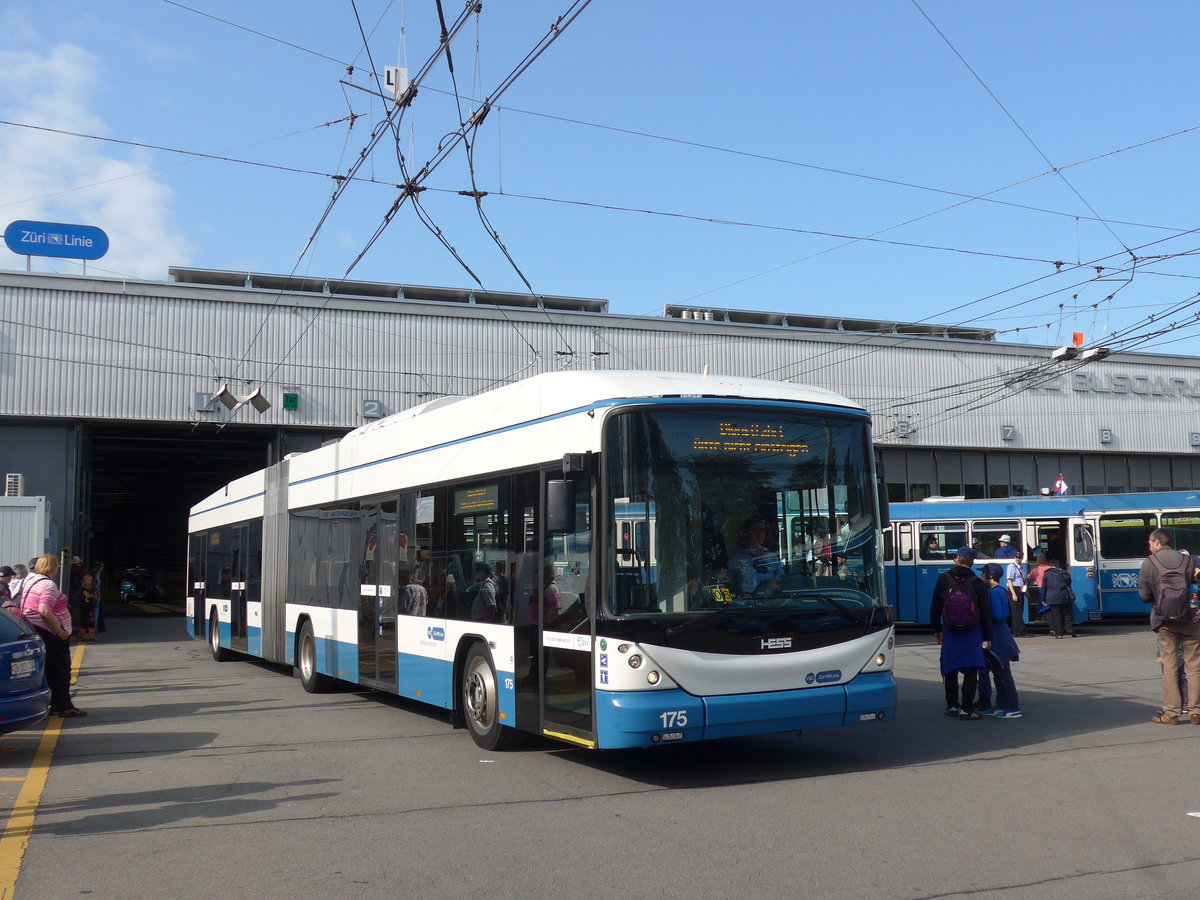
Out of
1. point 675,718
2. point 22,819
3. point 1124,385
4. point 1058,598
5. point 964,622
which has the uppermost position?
point 1124,385

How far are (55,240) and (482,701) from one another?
22855 millimetres

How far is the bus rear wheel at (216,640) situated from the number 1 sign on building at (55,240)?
11.4 metres

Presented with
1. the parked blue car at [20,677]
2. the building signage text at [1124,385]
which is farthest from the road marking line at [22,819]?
the building signage text at [1124,385]

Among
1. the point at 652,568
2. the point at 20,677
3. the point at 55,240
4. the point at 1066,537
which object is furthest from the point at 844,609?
the point at 55,240

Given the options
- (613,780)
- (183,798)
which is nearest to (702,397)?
(613,780)

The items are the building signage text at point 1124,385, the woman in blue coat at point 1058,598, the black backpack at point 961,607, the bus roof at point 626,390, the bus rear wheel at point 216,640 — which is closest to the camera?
the bus roof at point 626,390

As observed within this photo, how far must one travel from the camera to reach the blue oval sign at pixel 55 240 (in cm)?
2719

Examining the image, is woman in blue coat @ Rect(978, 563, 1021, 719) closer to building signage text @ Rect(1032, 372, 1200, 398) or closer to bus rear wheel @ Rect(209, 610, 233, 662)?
bus rear wheel @ Rect(209, 610, 233, 662)

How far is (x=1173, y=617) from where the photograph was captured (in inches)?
416

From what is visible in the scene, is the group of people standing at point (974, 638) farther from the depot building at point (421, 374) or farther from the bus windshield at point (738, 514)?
the depot building at point (421, 374)

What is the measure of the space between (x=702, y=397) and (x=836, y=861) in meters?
3.66

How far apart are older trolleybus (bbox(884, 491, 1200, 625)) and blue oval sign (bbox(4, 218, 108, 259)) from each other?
20.3 m

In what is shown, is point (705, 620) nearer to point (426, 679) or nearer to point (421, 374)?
point (426, 679)

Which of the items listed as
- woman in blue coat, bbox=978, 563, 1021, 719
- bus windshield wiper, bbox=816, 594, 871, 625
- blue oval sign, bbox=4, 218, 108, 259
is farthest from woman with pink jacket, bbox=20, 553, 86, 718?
blue oval sign, bbox=4, 218, 108, 259
